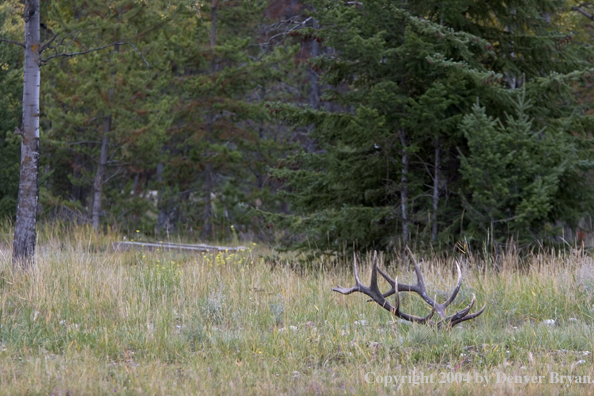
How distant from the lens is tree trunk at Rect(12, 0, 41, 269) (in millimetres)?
8297

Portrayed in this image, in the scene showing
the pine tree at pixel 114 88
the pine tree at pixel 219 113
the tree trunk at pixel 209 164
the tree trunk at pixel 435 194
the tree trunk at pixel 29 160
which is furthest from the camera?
the tree trunk at pixel 209 164

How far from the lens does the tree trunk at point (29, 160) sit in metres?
8.30

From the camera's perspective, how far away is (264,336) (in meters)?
5.71

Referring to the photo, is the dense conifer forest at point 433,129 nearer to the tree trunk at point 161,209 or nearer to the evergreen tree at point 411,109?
the evergreen tree at point 411,109

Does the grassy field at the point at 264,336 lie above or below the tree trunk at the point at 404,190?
below

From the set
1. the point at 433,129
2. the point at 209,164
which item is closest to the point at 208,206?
the point at 209,164

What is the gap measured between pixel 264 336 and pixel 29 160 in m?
4.57

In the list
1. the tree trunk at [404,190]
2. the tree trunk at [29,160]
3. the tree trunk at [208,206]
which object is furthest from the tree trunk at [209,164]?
the tree trunk at [29,160]

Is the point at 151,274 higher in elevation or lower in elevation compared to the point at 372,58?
lower

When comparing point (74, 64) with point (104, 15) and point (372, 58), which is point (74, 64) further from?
point (372, 58)

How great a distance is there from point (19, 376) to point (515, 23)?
9.76 meters

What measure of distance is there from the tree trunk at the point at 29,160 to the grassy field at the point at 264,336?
0.36 m

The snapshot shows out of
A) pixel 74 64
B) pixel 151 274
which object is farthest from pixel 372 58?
pixel 74 64

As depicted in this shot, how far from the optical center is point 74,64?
53.5ft
